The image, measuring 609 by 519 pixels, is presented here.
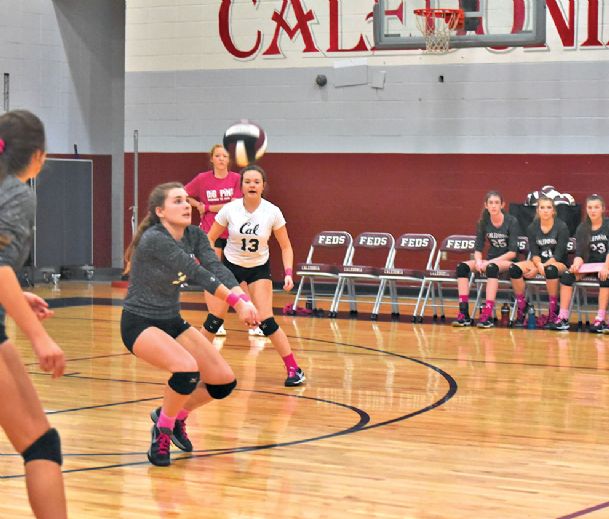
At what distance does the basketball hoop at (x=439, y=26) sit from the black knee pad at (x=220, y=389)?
→ 838 cm

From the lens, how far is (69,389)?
870 centimetres

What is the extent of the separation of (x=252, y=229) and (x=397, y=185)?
7.43 metres

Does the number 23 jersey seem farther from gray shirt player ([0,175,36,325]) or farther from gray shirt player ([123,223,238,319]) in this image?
gray shirt player ([0,175,36,325])

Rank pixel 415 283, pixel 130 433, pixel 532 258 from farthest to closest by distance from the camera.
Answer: pixel 415 283 → pixel 532 258 → pixel 130 433

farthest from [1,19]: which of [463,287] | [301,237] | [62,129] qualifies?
[463,287]

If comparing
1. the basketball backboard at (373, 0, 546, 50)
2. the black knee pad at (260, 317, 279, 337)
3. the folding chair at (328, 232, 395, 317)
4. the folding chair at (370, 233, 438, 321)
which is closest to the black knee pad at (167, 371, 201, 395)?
the black knee pad at (260, 317, 279, 337)

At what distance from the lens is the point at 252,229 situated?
30.3 ft

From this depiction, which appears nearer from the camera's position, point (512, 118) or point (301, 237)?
point (512, 118)

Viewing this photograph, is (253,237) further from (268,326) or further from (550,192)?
(550,192)

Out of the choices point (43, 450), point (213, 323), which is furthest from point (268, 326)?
point (43, 450)

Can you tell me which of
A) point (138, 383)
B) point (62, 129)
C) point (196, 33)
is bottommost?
point (138, 383)

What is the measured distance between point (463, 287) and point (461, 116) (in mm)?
3510

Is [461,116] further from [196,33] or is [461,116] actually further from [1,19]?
[1,19]

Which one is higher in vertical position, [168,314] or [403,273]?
[168,314]
